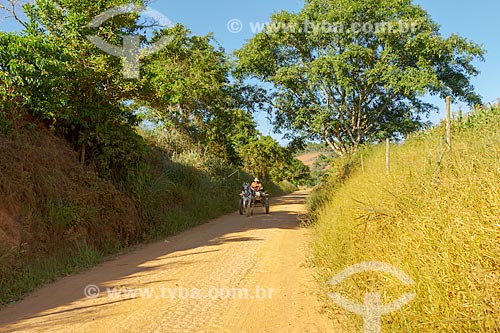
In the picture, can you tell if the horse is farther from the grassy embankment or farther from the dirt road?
the dirt road

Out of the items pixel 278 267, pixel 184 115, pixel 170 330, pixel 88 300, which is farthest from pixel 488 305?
pixel 184 115

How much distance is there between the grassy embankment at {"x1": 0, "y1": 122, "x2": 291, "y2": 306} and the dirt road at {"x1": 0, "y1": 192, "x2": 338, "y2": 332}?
0.61 metres

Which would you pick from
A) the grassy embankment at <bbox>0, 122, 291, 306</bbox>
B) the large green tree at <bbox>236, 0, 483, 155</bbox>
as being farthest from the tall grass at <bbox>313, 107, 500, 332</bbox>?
the large green tree at <bbox>236, 0, 483, 155</bbox>

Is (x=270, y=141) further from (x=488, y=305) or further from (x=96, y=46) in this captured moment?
(x=488, y=305)

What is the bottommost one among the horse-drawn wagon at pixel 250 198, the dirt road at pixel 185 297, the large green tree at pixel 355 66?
the dirt road at pixel 185 297

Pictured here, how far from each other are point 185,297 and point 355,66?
56.8ft

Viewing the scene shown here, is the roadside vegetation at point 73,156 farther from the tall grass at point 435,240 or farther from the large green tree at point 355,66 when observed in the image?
the large green tree at point 355,66

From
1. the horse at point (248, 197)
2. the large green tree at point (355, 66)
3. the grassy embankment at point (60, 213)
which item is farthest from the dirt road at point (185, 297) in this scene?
the large green tree at point (355, 66)

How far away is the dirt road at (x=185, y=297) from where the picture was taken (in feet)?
14.9

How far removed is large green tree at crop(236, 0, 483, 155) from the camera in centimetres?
1891

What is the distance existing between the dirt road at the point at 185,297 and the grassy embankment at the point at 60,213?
2.01 ft

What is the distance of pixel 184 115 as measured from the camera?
23.2 m

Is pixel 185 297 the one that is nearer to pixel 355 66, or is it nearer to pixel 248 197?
pixel 248 197

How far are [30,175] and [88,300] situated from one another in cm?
440
